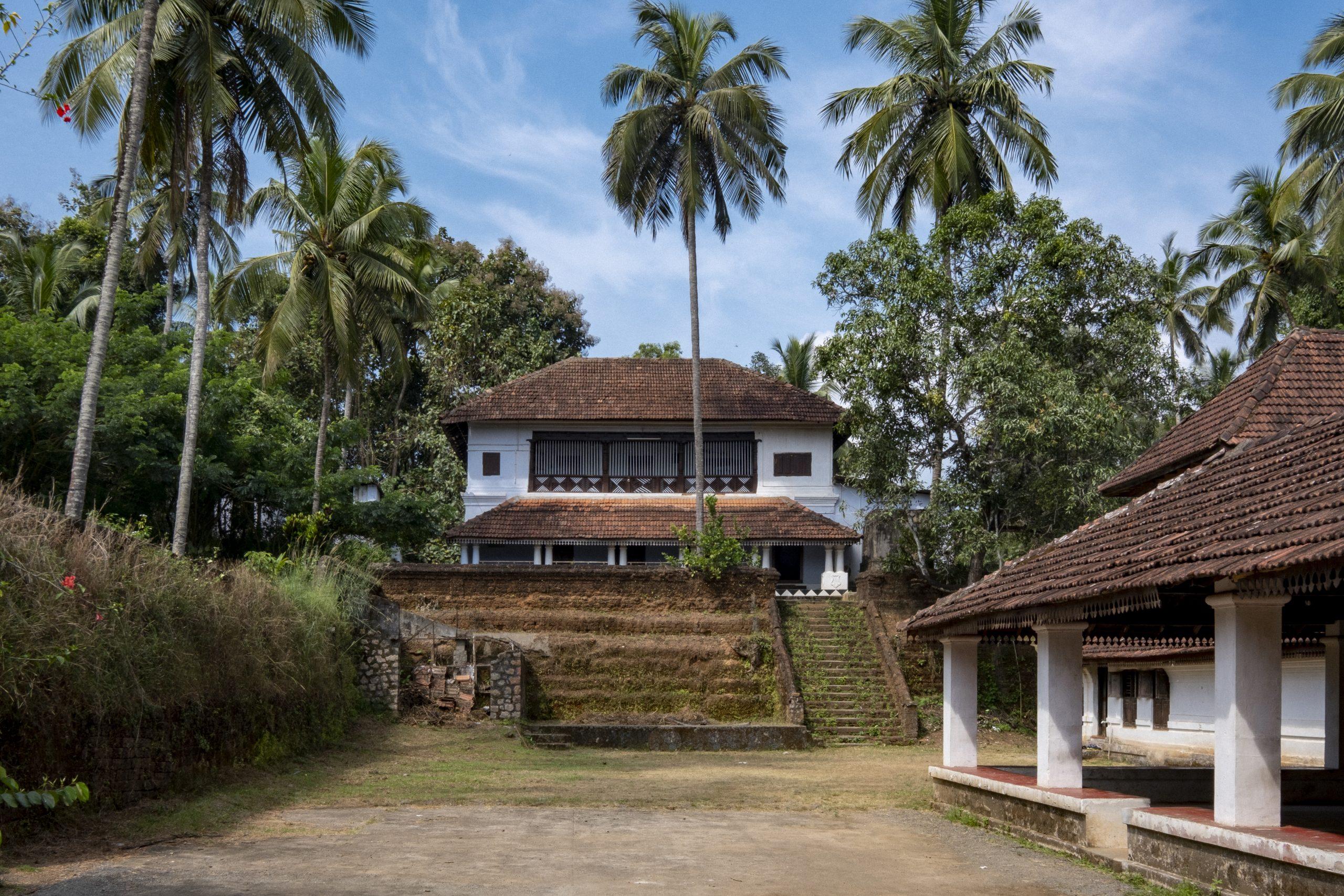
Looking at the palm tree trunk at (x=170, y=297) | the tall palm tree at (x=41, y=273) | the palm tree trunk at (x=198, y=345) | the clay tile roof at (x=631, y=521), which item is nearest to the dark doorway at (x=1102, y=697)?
the clay tile roof at (x=631, y=521)

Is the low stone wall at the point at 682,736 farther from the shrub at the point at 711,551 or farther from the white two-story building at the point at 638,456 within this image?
the white two-story building at the point at 638,456

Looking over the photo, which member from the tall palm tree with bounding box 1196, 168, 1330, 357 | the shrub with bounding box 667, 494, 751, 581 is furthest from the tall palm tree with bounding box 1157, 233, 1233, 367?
the shrub with bounding box 667, 494, 751, 581

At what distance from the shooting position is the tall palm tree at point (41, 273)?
26844 mm

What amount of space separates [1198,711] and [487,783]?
39.3 feet

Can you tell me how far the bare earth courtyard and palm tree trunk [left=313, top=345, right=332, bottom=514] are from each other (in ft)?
27.9

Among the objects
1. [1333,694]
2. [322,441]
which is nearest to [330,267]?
[322,441]

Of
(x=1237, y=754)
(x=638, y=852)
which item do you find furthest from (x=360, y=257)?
(x=1237, y=754)

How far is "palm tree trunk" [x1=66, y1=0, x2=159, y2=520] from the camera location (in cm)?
1465

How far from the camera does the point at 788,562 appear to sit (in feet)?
108

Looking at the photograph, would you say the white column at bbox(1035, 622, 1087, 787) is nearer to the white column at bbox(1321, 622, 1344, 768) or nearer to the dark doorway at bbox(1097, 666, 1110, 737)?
the white column at bbox(1321, 622, 1344, 768)

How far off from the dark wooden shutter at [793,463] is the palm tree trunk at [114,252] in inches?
729

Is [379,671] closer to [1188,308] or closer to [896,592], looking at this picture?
[896,592]

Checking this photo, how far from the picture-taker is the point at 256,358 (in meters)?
26.9

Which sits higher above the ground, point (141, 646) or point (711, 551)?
point (711, 551)
